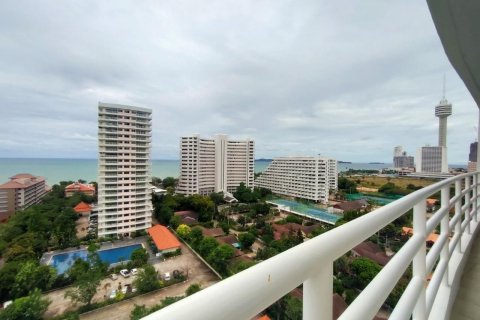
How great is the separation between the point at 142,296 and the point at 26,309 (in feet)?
7.40

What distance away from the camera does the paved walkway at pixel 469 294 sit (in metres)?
1.14

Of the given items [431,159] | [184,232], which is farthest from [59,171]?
[431,159]

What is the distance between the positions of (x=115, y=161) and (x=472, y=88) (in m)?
12.1

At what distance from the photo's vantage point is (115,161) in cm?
1100

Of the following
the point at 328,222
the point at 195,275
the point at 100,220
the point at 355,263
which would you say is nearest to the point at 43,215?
the point at 100,220

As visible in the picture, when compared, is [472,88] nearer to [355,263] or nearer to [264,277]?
[264,277]

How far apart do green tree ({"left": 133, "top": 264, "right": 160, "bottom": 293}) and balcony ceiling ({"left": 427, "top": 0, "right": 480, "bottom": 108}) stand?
23.1 feet

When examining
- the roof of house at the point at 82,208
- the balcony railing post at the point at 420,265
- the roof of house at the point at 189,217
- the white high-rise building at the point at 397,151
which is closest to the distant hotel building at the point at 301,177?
the roof of house at the point at 189,217

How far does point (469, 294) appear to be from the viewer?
1257 mm

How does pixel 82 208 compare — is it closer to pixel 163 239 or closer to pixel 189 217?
pixel 189 217

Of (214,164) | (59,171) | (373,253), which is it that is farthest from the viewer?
(59,171)

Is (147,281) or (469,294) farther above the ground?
(469,294)

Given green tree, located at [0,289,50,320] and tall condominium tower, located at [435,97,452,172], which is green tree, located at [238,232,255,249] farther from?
tall condominium tower, located at [435,97,452,172]

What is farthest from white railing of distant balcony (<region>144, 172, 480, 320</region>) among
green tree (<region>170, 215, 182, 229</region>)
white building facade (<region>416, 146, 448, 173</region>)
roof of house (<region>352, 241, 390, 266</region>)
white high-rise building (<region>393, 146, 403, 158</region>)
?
white high-rise building (<region>393, 146, 403, 158</region>)
